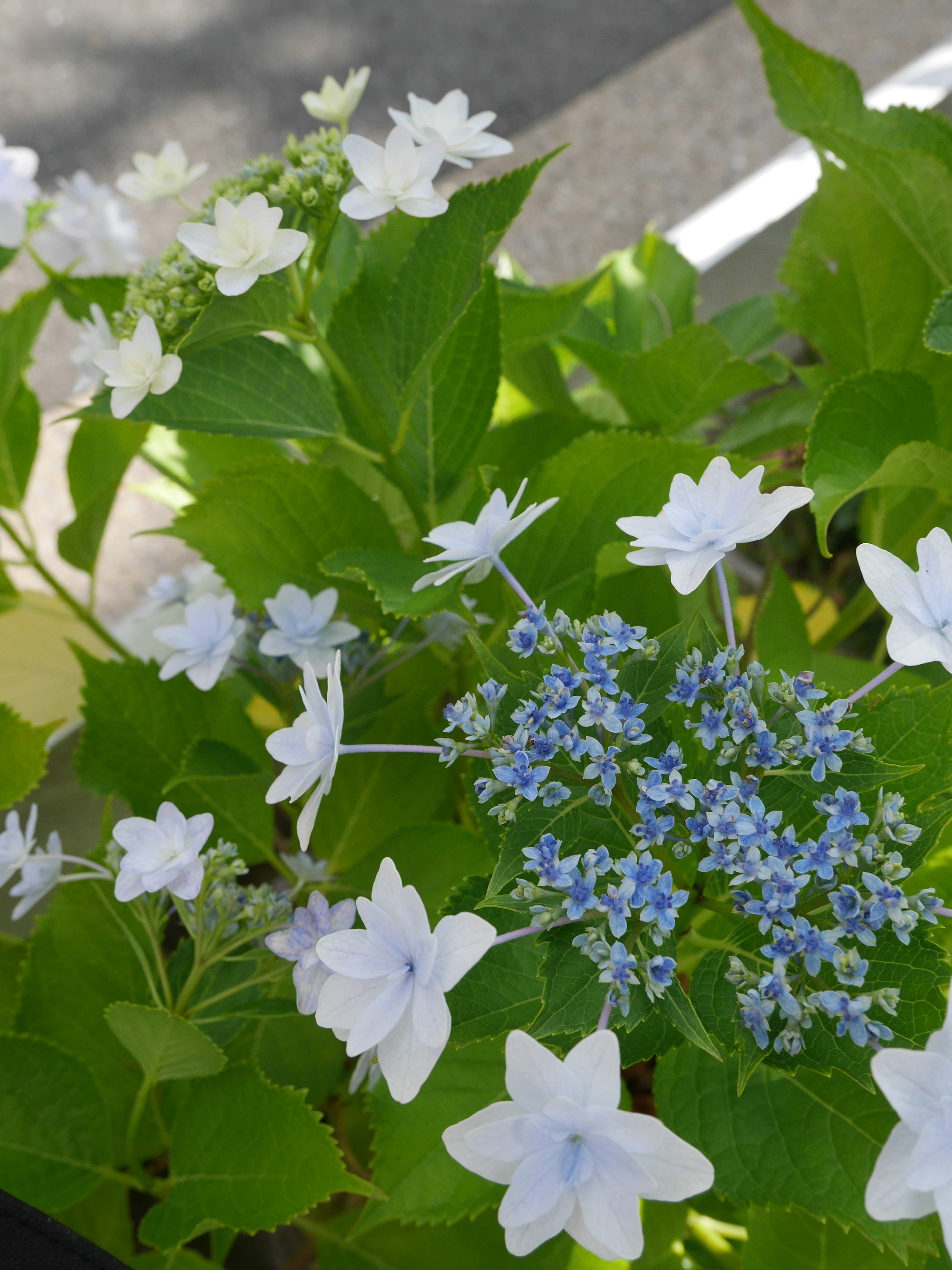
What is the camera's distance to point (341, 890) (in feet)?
2.17

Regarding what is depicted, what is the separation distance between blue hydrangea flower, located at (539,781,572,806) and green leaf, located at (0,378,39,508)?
1.84ft

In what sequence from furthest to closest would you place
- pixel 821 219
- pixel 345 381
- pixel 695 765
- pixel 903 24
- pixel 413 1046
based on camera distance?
pixel 903 24, pixel 821 219, pixel 345 381, pixel 695 765, pixel 413 1046

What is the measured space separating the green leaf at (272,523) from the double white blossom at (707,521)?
0.25 m

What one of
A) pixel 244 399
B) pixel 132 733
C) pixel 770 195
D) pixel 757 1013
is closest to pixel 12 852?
pixel 132 733

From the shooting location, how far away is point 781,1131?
0.50 m

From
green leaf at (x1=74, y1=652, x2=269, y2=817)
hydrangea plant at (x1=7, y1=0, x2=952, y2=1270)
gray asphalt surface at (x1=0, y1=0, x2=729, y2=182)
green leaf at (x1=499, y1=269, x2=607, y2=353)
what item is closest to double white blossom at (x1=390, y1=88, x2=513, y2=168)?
hydrangea plant at (x1=7, y1=0, x2=952, y2=1270)

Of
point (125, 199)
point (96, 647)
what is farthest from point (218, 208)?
point (125, 199)

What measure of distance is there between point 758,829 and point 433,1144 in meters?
0.30

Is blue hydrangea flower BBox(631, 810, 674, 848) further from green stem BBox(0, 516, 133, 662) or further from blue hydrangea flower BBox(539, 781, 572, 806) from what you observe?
green stem BBox(0, 516, 133, 662)

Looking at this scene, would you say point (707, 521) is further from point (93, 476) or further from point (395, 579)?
point (93, 476)

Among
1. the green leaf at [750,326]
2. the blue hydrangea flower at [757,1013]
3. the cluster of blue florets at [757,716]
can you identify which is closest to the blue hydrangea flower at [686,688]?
the cluster of blue florets at [757,716]

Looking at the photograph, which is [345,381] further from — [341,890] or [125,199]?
[125,199]

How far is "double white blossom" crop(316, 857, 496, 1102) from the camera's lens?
0.33 metres

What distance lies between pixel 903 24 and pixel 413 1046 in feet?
8.90
